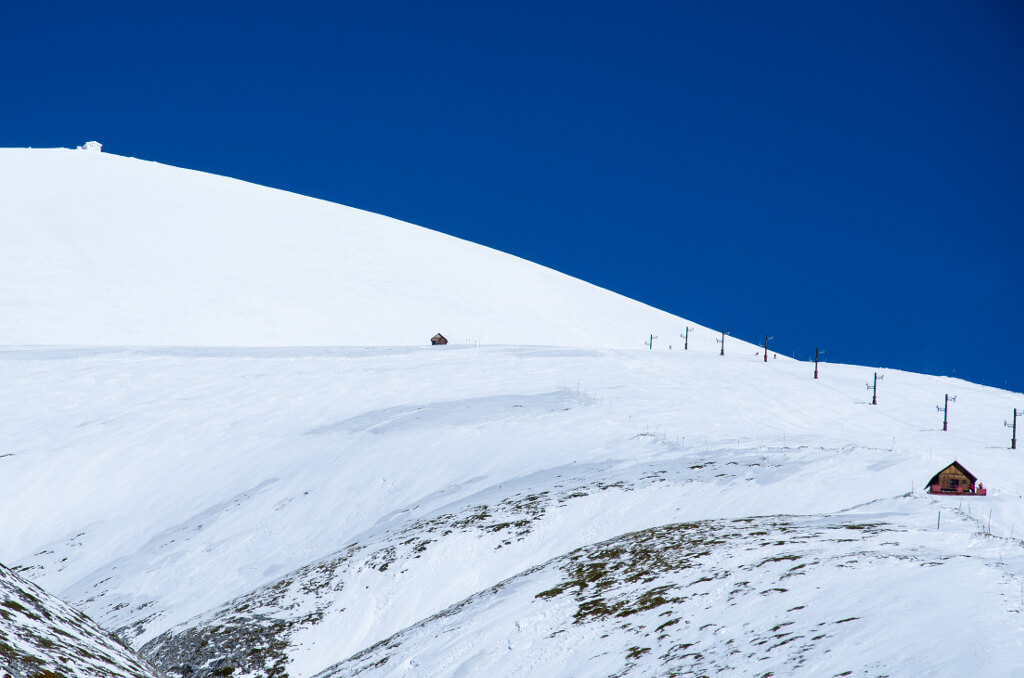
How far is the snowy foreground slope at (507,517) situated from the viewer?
14.9m

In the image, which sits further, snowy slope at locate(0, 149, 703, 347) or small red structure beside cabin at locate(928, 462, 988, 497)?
snowy slope at locate(0, 149, 703, 347)

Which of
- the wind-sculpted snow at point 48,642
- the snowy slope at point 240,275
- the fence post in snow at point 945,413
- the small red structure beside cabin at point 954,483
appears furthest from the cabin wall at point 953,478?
the snowy slope at point 240,275

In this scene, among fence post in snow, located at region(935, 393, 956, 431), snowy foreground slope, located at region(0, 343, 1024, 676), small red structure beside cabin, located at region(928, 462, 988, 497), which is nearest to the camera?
snowy foreground slope, located at region(0, 343, 1024, 676)

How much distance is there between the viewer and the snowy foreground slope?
14859 millimetres

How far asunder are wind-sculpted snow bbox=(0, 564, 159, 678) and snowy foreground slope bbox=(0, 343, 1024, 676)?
6.84 meters

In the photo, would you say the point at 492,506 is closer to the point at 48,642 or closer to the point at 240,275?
the point at 48,642

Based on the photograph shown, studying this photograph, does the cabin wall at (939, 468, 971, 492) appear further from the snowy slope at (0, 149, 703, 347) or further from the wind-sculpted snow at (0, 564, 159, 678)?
the snowy slope at (0, 149, 703, 347)

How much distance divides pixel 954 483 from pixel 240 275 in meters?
81.9

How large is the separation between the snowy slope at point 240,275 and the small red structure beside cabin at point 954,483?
61.5 m

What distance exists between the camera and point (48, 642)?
33.2 feet

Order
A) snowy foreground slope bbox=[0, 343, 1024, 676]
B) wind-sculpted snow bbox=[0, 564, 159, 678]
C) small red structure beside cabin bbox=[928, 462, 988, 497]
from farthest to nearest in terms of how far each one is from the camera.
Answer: small red structure beside cabin bbox=[928, 462, 988, 497] < snowy foreground slope bbox=[0, 343, 1024, 676] < wind-sculpted snow bbox=[0, 564, 159, 678]

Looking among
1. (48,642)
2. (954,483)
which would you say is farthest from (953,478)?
(48,642)

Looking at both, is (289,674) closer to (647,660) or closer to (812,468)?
(647,660)

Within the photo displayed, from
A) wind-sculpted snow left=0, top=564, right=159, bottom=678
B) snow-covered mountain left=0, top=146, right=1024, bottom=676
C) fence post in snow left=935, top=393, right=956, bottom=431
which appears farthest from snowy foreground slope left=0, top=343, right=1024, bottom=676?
wind-sculpted snow left=0, top=564, right=159, bottom=678
